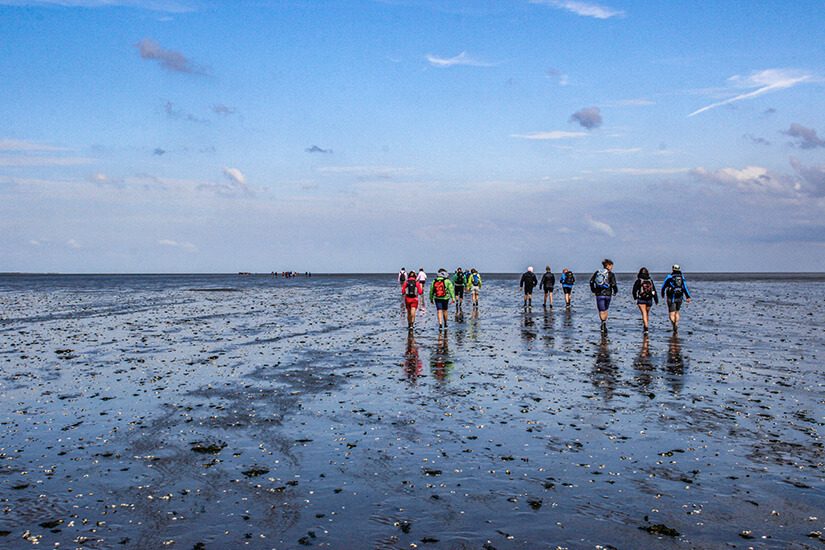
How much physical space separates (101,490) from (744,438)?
10.7 m

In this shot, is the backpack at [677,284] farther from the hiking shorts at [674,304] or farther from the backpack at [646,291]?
the backpack at [646,291]

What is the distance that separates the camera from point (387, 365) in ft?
60.7

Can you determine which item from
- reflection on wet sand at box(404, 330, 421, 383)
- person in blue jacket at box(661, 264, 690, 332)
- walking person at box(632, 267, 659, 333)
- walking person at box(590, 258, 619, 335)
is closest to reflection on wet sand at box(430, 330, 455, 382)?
reflection on wet sand at box(404, 330, 421, 383)

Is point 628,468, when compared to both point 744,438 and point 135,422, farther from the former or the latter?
point 135,422

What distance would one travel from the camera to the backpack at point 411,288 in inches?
1031

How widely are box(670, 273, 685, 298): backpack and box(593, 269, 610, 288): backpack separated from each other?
2.64 m

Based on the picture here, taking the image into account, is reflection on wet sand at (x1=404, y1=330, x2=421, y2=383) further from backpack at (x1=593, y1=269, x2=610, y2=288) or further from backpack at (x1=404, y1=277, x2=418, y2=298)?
backpack at (x1=593, y1=269, x2=610, y2=288)

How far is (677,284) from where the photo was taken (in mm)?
24484

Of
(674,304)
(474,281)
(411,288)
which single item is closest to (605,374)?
(674,304)

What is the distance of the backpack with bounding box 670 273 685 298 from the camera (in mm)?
24375

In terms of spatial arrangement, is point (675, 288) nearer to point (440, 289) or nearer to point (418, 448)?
point (440, 289)

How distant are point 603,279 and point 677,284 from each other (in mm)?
3047

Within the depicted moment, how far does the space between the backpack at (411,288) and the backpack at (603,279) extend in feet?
26.8

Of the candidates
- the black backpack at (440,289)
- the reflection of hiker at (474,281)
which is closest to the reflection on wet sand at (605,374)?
the black backpack at (440,289)
